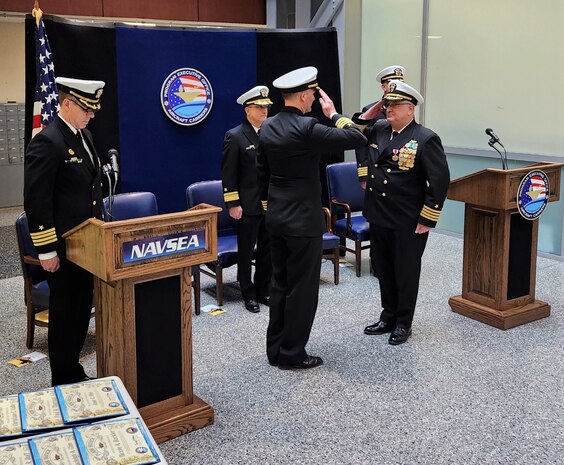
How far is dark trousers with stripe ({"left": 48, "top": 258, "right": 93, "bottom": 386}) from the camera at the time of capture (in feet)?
10.3

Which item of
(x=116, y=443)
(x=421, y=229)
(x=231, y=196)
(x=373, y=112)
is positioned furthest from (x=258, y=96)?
(x=116, y=443)

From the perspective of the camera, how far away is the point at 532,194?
14.1ft

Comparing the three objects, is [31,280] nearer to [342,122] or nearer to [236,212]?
[236,212]

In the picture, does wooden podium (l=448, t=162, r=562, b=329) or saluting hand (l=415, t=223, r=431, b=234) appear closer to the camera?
saluting hand (l=415, t=223, r=431, b=234)

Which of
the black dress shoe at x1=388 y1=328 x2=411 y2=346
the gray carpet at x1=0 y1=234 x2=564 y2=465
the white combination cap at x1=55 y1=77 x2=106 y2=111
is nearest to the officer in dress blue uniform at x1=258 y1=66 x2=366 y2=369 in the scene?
the gray carpet at x1=0 y1=234 x2=564 y2=465

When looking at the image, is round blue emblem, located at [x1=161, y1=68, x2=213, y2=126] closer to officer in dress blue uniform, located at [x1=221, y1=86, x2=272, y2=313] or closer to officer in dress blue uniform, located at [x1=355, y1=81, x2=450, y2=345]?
officer in dress blue uniform, located at [x1=221, y1=86, x2=272, y2=313]

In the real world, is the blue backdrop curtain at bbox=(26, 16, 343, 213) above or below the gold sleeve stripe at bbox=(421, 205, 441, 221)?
above

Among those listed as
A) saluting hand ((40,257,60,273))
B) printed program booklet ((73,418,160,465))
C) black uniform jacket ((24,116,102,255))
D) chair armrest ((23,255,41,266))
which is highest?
black uniform jacket ((24,116,102,255))

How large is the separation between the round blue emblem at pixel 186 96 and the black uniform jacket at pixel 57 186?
2334mm

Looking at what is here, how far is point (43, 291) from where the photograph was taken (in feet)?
12.9

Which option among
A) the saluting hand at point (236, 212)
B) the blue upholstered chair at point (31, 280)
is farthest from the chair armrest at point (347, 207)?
the blue upholstered chair at point (31, 280)

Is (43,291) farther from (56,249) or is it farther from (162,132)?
(162,132)

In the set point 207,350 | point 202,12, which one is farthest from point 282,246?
point 202,12

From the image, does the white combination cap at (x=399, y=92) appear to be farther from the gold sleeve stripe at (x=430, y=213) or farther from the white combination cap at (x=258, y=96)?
the white combination cap at (x=258, y=96)
